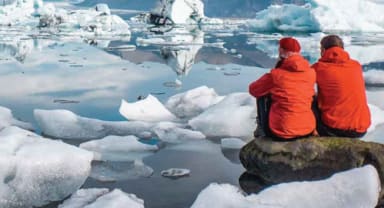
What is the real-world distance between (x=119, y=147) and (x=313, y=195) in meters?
2.14

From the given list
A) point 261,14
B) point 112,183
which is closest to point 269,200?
point 112,183

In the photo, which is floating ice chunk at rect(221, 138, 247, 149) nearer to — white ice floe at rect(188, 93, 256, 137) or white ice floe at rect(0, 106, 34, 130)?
white ice floe at rect(188, 93, 256, 137)

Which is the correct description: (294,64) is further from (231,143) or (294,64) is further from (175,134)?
(175,134)

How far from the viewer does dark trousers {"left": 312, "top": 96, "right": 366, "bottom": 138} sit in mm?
3771

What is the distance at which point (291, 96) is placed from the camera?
3.57 m

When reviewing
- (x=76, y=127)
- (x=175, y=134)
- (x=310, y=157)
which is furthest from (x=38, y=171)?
(x=310, y=157)

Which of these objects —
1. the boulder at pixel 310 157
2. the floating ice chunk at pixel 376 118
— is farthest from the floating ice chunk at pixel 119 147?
the floating ice chunk at pixel 376 118

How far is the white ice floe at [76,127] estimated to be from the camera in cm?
498

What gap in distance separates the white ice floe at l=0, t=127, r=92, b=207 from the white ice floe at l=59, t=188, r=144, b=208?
0.58 feet

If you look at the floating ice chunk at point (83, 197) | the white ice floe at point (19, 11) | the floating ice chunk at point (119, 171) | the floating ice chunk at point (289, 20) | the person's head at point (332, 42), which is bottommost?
the white ice floe at point (19, 11)

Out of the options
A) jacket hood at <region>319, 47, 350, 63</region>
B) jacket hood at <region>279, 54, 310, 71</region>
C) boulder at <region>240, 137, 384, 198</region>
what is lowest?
boulder at <region>240, 137, 384, 198</region>

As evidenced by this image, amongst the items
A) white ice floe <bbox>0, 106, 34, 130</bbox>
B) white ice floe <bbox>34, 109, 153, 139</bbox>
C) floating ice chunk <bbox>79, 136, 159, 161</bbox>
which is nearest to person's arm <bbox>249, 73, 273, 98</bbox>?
floating ice chunk <bbox>79, 136, 159, 161</bbox>

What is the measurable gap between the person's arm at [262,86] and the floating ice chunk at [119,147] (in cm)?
122

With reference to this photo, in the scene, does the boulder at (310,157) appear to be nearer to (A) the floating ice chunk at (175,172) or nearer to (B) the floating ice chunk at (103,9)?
(A) the floating ice chunk at (175,172)
